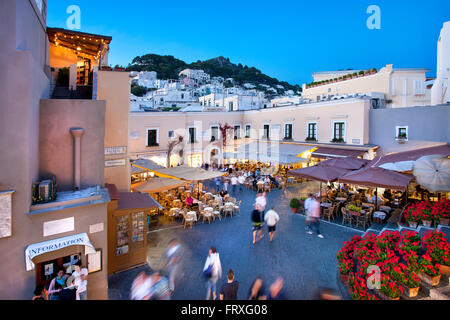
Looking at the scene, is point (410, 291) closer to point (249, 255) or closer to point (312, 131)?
point (249, 255)

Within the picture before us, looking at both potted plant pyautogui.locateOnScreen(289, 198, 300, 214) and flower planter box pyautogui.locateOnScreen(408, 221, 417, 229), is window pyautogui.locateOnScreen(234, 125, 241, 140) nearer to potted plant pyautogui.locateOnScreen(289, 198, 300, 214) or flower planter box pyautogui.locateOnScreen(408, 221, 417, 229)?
potted plant pyautogui.locateOnScreen(289, 198, 300, 214)

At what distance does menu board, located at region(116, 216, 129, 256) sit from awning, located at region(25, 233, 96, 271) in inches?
61.6

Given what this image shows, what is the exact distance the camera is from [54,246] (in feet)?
18.4

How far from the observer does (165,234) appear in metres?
10.1

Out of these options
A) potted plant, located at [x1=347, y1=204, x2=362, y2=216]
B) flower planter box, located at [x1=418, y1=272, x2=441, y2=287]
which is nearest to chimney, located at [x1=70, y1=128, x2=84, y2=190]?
flower planter box, located at [x1=418, y1=272, x2=441, y2=287]

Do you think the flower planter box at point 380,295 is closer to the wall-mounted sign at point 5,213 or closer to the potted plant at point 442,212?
the potted plant at point 442,212

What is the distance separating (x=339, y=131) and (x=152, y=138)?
16.6 metres

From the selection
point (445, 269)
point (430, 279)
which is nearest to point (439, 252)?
point (445, 269)

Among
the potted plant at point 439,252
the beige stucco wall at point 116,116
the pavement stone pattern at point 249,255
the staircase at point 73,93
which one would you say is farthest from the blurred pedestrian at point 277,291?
the staircase at point 73,93

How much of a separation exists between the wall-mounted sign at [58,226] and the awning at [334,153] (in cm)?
1780

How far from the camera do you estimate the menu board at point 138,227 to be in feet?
25.8

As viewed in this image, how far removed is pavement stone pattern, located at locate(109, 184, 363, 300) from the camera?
650cm

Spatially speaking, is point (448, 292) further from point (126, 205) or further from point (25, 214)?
point (25, 214)

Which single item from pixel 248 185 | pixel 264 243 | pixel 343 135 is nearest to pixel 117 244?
pixel 264 243
